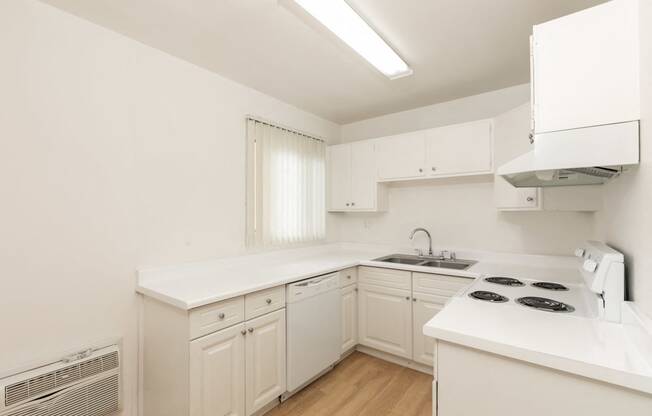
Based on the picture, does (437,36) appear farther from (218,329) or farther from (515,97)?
(218,329)

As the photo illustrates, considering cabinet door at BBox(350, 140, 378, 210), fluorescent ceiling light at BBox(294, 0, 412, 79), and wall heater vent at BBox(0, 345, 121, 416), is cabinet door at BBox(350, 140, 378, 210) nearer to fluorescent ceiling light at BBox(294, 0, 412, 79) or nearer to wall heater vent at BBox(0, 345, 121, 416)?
fluorescent ceiling light at BBox(294, 0, 412, 79)

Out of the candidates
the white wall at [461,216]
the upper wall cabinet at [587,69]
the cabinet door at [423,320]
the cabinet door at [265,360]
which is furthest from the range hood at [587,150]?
the cabinet door at [265,360]

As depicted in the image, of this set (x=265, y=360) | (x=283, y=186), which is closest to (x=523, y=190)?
(x=283, y=186)

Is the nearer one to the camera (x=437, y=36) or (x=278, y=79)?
(x=437, y=36)

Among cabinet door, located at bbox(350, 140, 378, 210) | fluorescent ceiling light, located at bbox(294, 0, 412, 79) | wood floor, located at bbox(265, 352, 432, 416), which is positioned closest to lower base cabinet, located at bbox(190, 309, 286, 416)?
wood floor, located at bbox(265, 352, 432, 416)

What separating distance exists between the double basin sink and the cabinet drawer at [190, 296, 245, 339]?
1569 millimetres

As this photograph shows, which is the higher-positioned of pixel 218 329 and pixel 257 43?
pixel 257 43

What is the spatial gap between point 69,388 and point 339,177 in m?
2.77

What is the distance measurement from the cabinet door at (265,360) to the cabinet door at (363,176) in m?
1.60

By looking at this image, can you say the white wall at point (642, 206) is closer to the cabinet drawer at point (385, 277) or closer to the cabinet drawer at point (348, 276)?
the cabinet drawer at point (385, 277)

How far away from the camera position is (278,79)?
2.45 m

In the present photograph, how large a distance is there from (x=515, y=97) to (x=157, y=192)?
10.1ft

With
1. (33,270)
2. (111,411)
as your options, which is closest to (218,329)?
(111,411)

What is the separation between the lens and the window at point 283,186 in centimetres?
260
